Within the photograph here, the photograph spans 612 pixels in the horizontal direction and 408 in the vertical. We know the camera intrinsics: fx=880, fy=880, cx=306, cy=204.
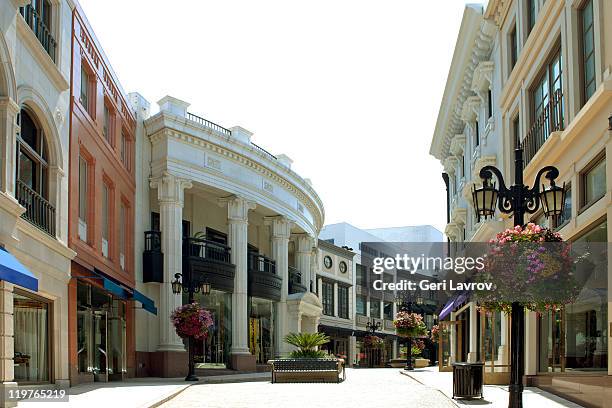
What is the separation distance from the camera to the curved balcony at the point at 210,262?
36.0 meters

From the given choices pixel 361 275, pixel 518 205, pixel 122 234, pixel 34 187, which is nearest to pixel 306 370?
pixel 122 234

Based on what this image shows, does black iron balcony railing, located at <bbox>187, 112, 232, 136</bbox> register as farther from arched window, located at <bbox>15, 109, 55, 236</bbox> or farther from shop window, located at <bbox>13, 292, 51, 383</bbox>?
shop window, located at <bbox>13, 292, 51, 383</bbox>

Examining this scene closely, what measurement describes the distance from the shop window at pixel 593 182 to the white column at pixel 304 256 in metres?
33.9

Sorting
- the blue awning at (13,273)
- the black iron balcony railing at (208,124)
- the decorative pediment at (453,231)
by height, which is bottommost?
the blue awning at (13,273)

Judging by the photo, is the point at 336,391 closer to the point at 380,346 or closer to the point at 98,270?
the point at 98,270

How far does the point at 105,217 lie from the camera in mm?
29875

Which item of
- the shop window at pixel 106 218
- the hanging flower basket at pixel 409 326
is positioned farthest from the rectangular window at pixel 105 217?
the hanging flower basket at pixel 409 326

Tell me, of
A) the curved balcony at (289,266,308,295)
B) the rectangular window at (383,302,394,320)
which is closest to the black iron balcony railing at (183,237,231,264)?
the curved balcony at (289,266,308,295)

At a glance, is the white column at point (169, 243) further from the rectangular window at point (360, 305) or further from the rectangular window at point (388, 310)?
the rectangular window at point (388, 310)

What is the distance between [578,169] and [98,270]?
15166mm

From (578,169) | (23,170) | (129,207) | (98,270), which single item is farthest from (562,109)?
(129,207)

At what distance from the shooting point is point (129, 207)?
110 ft

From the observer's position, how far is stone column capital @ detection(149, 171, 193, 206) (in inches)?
1374

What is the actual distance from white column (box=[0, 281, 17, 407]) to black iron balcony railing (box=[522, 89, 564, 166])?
12.0m
